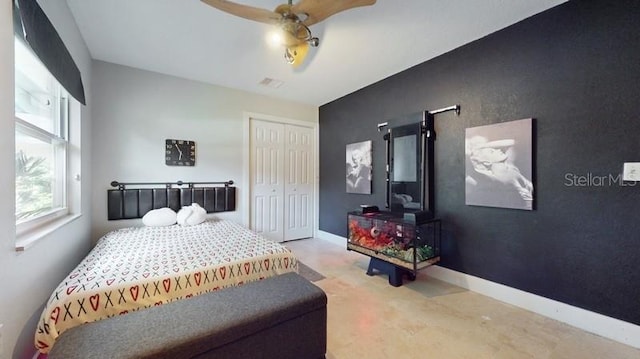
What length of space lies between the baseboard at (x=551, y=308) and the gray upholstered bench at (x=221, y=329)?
191 cm

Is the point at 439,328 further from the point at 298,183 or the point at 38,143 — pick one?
the point at 38,143

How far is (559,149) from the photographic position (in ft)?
6.70

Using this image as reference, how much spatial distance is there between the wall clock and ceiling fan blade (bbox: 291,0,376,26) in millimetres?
2595

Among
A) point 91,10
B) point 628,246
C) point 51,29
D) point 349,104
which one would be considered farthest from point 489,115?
point 91,10

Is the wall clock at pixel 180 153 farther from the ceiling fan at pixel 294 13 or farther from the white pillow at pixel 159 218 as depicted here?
the ceiling fan at pixel 294 13

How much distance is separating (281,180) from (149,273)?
9.69ft

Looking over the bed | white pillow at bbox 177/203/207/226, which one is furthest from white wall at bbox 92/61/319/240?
the bed

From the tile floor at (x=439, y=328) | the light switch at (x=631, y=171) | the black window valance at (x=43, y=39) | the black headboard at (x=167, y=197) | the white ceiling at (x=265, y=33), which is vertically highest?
the white ceiling at (x=265, y=33)

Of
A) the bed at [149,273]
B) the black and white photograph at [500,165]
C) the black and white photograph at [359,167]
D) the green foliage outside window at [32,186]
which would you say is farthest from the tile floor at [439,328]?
the green foliage outside window at [32,186]

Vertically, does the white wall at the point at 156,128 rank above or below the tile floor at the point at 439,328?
above

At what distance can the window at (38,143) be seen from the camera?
1.47 meters

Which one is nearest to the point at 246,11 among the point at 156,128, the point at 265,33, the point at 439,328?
the point at 265,33

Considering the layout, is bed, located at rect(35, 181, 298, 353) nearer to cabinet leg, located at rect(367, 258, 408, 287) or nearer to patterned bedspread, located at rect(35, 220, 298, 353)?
patterned bedspread, located at rect(35, 220, 298, 353)

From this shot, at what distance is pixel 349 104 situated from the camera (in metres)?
4.14
